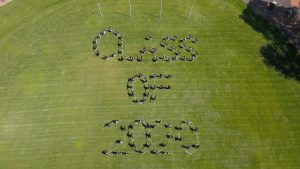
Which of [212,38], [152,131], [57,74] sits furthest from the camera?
[212,38]

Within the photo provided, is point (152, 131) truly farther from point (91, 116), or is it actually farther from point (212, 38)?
point (212, 38)

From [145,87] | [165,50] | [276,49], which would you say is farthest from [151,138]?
[276,49]

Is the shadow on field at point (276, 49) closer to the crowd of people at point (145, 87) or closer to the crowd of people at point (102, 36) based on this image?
the crowd of people at point (145, 87)

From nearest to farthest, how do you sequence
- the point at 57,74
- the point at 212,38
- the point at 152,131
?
the point at 152,131 < the point at 57,74 < the point at 212,38

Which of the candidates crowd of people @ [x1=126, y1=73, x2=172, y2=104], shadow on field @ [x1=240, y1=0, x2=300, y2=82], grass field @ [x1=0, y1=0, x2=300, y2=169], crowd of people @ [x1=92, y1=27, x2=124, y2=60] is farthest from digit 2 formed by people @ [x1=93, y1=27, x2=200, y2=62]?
shadow on field @ [x1=240, y1=0, x2=300, y2=82]

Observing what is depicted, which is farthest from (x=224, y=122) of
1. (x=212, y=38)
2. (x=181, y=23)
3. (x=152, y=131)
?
(x=181, y=23)

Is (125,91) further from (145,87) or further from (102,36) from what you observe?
(102,36)

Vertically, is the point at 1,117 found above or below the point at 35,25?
below

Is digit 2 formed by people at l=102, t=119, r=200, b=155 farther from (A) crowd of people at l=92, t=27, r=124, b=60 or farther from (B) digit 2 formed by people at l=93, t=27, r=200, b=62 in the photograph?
(A) crowd of people at l=92, t=27, r=124, b=60
